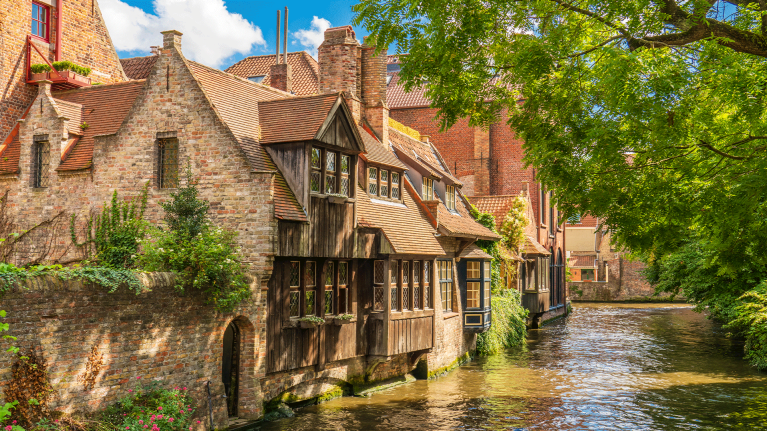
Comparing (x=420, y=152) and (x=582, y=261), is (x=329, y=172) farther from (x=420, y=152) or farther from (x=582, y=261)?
(x=582, y=261)

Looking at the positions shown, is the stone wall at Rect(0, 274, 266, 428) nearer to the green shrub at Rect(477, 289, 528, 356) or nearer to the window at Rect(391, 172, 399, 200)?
the window at Rect(391, 172, 399, 200)

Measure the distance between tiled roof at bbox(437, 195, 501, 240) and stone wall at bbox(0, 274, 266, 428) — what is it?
9007 millimetres

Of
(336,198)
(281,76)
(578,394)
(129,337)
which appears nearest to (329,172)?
(336,198)

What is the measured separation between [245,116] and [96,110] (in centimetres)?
513

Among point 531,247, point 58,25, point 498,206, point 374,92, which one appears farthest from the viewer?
point 531,247

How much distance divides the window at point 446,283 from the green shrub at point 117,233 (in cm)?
923

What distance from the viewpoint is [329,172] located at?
15836 millimetres

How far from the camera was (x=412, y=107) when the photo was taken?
140ft

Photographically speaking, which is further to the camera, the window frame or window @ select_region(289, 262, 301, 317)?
the window frame

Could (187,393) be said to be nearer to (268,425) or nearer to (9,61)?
(268,425)

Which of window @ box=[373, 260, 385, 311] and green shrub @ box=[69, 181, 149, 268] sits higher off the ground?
green shrub @ box=[69, 181, 149, 268]

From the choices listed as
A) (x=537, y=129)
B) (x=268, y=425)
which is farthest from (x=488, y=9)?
(x=268, y=425)

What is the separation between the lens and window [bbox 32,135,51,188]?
17.4 metres

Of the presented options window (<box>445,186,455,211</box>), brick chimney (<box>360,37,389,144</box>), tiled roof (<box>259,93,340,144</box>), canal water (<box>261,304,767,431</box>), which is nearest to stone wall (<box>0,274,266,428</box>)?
canal water (<box>261,304,767,431</box>)
